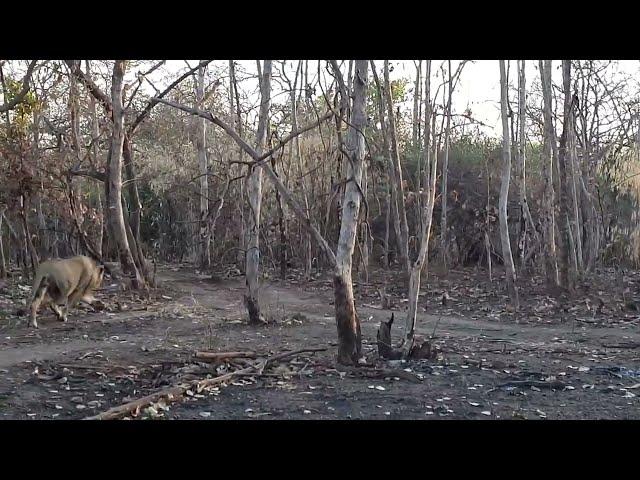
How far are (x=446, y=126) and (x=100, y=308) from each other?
5.85 metres

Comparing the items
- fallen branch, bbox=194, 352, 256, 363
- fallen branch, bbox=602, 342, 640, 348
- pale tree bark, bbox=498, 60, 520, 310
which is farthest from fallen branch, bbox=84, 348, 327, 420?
pale tree bark, bbox=498, 60, 520, 310

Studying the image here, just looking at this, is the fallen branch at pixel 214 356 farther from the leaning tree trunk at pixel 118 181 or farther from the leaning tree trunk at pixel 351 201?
the leaning tree trunk at pixel 118 181

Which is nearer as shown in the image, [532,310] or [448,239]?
[532,310]

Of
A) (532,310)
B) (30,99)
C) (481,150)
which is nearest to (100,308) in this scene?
(30,99)

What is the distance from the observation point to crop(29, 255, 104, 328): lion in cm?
1003

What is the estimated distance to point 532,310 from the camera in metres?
12.4

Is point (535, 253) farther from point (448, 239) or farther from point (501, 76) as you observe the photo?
point (501, 76)

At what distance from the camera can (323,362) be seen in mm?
7355

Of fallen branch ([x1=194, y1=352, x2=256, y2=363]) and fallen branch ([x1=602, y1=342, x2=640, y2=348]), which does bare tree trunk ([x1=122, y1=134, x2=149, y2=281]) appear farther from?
fallen branch ([x1=602, y1=342, x2=640, y2=348])

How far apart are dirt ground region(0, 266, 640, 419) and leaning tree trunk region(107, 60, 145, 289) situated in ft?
1.77

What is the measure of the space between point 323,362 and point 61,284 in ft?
14.9

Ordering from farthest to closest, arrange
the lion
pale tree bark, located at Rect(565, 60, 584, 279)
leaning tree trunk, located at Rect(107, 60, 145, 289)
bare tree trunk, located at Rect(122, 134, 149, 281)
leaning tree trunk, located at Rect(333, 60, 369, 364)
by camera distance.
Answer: bare tree trunk, located at Rect(122, 134, 149, 281) < pale tree bark, located at Rect(565, 60, 584, 279) < leaning tree trunk, located at Rect(107, 60, 145, 289) < the lion < leaning tree trunk, located at Rect(333, 60, 369, 364)
